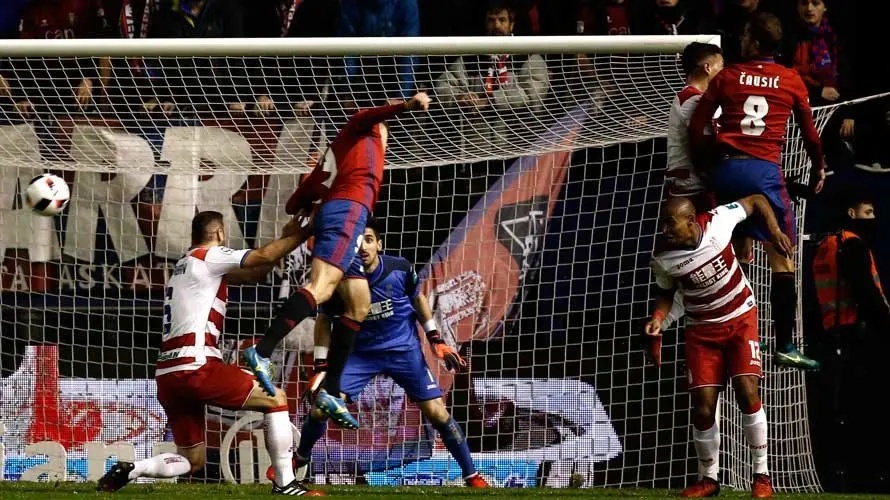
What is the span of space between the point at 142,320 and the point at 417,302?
2.50 m

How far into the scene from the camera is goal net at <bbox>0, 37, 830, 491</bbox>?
34.8ft

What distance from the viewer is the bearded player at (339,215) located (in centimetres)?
796

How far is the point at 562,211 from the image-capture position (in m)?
11.1

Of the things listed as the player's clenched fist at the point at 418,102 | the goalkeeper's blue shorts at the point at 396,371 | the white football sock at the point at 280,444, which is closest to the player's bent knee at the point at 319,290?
the white football sock at the point at 280,444

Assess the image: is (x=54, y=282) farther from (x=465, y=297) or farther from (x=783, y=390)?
(x=783, y=390)

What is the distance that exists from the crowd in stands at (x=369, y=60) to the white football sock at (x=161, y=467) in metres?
2.98

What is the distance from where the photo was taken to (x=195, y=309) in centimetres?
849

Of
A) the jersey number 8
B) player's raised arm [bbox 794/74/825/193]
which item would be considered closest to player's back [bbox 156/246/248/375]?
the jersey number 8

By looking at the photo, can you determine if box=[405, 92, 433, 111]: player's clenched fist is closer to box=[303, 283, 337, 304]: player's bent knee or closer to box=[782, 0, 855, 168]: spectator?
box=[303, 283, 337, 304]: player's bent knee

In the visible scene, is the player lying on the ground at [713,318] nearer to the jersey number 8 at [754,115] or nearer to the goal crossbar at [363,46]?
the jersey number 8 at [754,115]

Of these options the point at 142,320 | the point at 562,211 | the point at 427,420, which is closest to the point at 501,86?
the point at 562,211

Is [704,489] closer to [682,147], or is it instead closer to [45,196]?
[682,147]

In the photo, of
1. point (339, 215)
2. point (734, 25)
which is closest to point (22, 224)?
point (339, 215)

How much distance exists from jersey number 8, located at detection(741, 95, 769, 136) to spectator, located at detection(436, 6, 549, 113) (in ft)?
6.52
